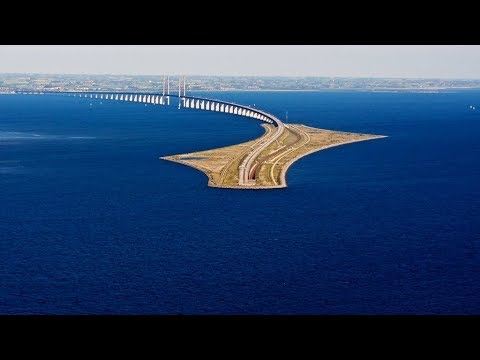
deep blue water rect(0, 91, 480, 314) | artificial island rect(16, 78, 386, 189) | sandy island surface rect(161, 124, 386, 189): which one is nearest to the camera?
deep blue water rect(0, 91, 480, 314)

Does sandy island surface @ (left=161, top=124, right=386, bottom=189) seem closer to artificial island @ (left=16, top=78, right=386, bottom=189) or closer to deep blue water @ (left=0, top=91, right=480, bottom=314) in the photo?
artificial island @ (left=16, top=78, right=386, bottom=189)

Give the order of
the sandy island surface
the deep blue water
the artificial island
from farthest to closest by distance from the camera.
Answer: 1. the sandy island surface
2. the artificial island
3. the deep blue water

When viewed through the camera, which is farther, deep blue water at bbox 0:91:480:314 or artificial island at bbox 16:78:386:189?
artificial island at bbox 16:78:386:189

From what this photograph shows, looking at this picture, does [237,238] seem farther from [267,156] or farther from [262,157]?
[267,156]

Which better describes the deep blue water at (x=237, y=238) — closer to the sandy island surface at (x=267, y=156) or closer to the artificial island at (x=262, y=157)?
the sandy island surface at (x=267, y=156)

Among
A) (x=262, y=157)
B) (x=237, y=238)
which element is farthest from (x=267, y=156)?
(x=237, y=238)

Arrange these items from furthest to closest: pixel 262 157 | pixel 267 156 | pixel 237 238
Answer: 1. pixel 267 156
2. pixel 262 157
3. pixel 237 238

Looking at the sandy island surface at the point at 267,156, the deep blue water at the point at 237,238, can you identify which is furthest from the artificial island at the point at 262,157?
the deep blue water at the point at 237,238

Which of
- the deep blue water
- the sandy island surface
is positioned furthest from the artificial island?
the deep blue water
